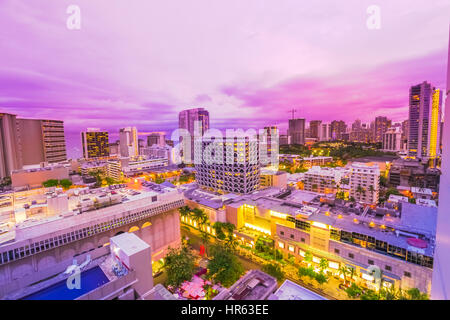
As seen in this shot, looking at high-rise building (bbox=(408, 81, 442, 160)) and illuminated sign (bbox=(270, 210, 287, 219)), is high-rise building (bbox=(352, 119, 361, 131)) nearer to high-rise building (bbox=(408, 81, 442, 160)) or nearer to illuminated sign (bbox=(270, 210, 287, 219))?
high-rise building (bbox=(408, 81, 442, 160))

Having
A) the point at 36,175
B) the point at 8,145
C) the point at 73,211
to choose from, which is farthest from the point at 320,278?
the point at 8,145

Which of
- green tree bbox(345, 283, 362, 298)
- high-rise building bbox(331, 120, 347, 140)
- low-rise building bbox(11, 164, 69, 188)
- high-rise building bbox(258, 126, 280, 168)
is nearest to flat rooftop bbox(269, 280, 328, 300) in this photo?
green tree bbox(345, 283, 362, 298)

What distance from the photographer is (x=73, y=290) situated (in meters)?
3.33

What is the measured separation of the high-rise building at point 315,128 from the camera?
141 feet

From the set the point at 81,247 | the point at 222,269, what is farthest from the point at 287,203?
the point at 81,247

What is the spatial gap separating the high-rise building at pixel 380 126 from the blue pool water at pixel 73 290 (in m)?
44.0

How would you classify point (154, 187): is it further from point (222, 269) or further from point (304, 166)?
point (304, 166)

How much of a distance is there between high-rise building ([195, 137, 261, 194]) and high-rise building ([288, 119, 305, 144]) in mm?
26143

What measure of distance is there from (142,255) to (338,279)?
6821 mm

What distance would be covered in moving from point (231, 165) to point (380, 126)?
119ft

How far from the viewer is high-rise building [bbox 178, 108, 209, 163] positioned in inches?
1089

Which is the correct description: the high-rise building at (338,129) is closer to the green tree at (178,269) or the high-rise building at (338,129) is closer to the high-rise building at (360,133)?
the high-rise building at (360,133)

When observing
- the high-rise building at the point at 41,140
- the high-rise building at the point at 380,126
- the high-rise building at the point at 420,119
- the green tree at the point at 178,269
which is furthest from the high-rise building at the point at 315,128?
the high-rise building at the point at 41,140

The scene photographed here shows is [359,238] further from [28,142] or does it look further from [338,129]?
[338,129]
